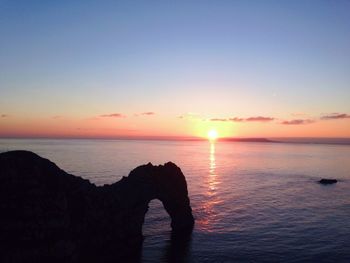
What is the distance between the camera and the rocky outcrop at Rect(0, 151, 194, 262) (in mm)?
28547

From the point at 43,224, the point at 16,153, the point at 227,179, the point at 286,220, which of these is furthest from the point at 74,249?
the point at 227,179

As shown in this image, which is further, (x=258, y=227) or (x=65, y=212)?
(x=258, y=227)

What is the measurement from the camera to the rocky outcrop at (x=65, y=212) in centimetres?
2855

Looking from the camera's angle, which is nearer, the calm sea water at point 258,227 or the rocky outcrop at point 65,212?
the rocky outcrop at point 65,212

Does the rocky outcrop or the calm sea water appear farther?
the calm sea water

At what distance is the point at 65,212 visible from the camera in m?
31.1

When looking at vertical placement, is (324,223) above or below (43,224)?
below

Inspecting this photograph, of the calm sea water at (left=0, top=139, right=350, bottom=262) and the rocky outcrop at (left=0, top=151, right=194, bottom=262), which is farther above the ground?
the rocky outcrop at (left=0, top=151, right=194, bottom=262)

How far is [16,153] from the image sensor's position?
98.0ft

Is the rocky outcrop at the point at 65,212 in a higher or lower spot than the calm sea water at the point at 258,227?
higher

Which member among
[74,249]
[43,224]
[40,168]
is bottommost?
[74,249]

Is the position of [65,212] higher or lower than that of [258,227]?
higher

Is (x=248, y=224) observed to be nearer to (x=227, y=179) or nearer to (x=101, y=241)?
(x=101, y=241)

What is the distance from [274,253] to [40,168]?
27.1 metres
